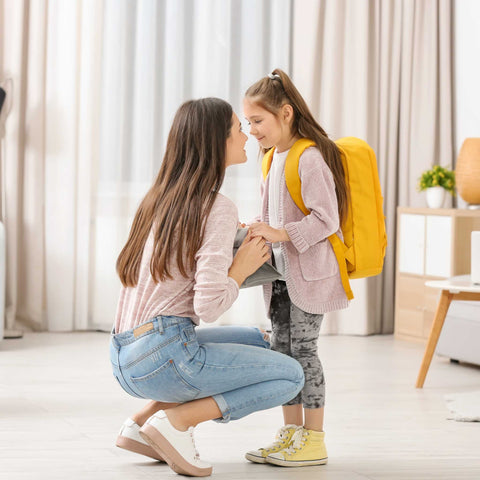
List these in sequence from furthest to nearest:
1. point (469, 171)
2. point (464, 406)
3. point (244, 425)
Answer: point (469, 171) → point (464, 406) → point (244, 425)

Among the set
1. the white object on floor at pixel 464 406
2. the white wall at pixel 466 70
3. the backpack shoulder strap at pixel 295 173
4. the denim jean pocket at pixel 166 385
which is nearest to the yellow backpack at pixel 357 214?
the backpack shoulder strap at pixel 295 173

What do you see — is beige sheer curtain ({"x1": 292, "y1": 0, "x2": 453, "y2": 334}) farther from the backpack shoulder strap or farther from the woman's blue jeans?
the woman's blue jeans

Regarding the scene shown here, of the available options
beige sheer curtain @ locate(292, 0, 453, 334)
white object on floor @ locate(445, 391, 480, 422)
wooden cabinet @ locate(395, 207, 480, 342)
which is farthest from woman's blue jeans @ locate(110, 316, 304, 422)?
beige sheer curtain @ locate(292, 0, 453, 334)

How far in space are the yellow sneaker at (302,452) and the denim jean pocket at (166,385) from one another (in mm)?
320

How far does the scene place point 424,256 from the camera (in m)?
4.17

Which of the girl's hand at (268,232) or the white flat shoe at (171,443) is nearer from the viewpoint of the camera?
the white flat shoe at (171,443)

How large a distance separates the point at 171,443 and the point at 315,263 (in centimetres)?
55

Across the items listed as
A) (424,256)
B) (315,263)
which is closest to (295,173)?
(315,263)

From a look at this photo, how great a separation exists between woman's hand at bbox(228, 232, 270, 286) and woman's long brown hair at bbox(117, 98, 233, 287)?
4.4 inches

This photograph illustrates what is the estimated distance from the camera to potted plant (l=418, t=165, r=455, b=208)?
421 centimetres

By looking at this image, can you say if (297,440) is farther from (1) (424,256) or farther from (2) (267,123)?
(1) (424,256)

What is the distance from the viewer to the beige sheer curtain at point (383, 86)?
4477 millimetres

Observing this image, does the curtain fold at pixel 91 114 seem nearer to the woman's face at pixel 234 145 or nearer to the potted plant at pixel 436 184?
the potted plant at pixel 436 184

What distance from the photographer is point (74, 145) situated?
4.27 metres
